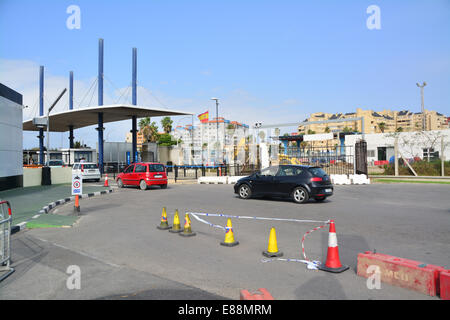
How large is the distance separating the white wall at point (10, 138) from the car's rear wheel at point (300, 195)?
14975 millimetres

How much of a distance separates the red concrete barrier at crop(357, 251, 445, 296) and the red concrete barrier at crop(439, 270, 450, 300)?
0.40ft

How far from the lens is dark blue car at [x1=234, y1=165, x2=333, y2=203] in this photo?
13.5 m

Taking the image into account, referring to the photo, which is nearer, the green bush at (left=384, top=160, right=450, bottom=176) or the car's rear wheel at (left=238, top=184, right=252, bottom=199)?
the car's rear wheel at (left=238, top=184, right=252, bottom=199)

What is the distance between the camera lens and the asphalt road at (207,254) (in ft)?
14.5

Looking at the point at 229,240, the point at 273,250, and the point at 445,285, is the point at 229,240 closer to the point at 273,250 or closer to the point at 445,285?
the point at 273,250

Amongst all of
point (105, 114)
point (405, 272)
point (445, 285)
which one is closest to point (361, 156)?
point (405, 272)

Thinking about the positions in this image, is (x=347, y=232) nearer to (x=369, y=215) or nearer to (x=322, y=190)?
(x=369, y=215)

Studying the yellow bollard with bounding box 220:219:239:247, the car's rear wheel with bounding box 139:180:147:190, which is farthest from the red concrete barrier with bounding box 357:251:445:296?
the car's rear wheel with bounding box 139:180:147:190

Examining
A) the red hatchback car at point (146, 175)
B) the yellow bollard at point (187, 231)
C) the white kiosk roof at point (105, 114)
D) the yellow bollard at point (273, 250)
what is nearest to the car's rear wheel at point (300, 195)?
the yellow bollard at point (187, 231)

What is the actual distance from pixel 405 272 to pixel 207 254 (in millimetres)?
3219

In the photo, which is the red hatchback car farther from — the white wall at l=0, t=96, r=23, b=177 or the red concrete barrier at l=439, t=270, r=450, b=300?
the red concrete barrier at l=439, t=270, r=450, b=300

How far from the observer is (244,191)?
15.2 m

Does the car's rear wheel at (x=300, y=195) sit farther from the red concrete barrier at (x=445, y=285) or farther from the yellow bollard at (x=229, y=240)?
the red concrete barrier at (x=445, y=285)
